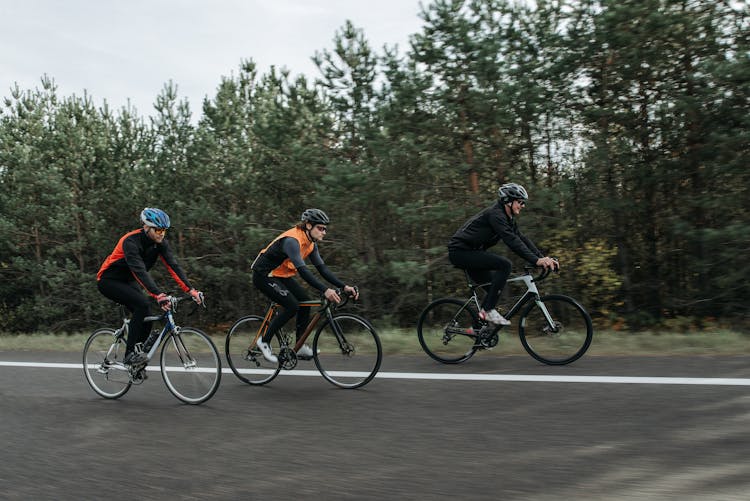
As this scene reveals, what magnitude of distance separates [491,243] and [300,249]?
241 centimetres

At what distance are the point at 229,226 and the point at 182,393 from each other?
38.1 feet

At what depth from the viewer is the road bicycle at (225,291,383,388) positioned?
651 cm

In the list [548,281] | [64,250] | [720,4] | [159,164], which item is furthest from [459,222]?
[64,250]

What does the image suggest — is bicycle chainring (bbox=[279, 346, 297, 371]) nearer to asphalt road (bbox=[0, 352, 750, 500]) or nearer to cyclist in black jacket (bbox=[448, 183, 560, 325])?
asphalt road (bbox=[0, 352, 750, 500])

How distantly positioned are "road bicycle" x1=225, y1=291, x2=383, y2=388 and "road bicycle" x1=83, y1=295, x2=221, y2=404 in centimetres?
69

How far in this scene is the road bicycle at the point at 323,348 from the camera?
6512 mm

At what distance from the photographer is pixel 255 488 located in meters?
3.82

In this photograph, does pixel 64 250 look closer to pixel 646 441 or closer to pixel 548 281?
pixel 548 281

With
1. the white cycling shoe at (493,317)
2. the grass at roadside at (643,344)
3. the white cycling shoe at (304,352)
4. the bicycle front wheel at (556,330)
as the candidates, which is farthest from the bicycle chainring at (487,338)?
the white cycling shoe at (304,352)

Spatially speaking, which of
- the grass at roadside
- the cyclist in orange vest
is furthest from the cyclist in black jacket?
the cyclist in orange vest

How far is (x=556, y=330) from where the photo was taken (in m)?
7.12

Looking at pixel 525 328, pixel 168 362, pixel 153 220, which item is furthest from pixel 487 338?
pixel 153 220

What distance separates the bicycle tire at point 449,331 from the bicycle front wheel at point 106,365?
11.4 feet

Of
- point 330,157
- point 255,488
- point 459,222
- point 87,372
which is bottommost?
point 255,488
